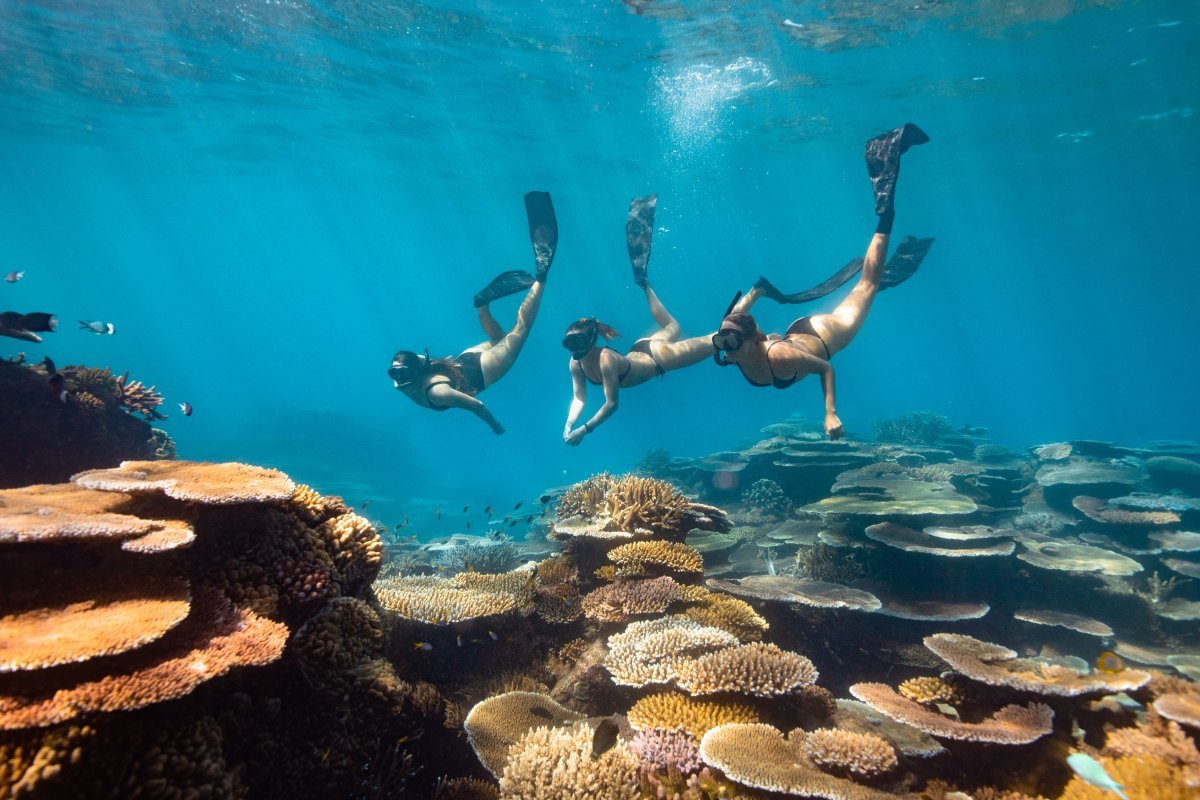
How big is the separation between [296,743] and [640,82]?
2778 centimetres

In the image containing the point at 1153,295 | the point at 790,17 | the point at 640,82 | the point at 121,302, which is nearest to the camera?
the point at 790,17

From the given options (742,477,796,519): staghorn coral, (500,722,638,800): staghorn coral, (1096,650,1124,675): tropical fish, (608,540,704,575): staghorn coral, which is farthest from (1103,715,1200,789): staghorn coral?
(742,477,796,519): staghorn coral

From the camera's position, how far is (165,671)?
7.70ft

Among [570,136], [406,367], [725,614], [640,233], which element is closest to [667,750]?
[725,614]

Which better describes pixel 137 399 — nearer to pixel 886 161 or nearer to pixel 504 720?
pixel 504 720

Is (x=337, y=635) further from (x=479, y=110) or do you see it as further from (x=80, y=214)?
(x=80, y=214)

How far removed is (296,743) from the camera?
3150 millimetres

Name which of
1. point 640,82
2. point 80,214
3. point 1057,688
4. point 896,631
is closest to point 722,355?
point 896,631

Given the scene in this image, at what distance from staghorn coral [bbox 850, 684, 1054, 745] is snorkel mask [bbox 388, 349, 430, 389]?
8944 millimetres

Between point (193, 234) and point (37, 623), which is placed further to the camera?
point (193, 234)

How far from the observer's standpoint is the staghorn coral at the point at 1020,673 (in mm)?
3895

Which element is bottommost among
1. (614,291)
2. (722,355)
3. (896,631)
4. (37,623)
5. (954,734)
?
(896,631)

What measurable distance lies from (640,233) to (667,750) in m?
11.0

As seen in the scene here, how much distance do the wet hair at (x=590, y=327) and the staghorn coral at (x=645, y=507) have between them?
3.40 metres
